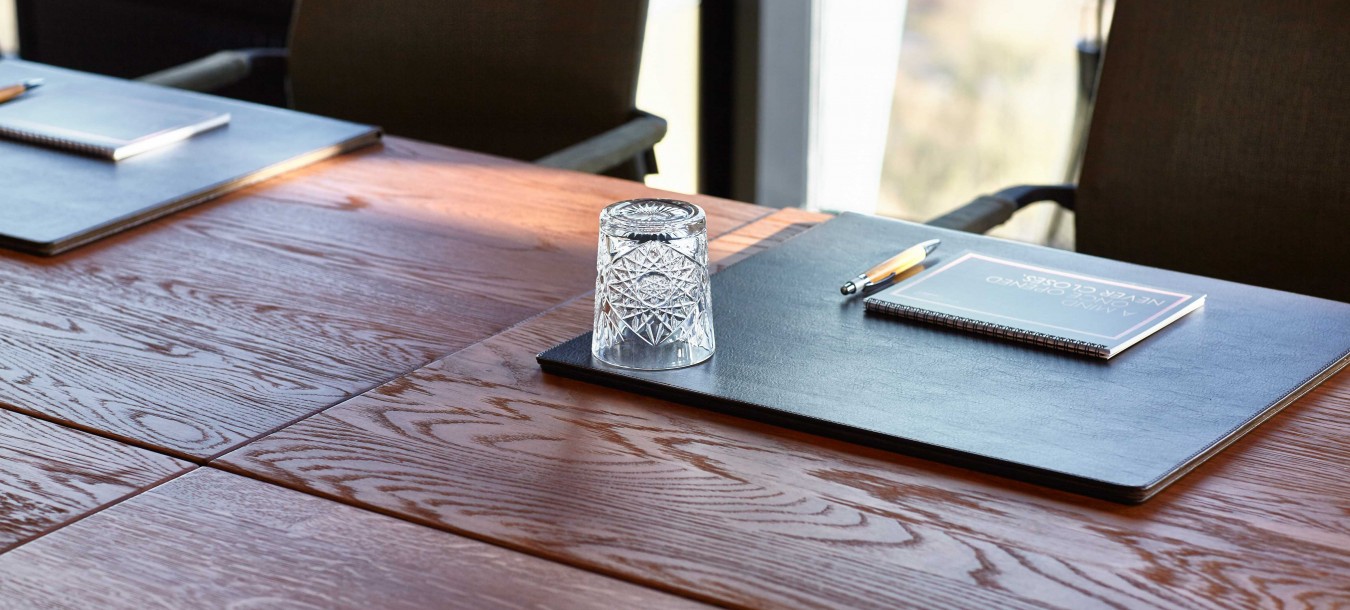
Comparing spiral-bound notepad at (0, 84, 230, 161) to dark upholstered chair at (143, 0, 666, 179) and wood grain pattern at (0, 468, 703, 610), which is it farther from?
wood grain pattern at (0, 468, 703, 610)

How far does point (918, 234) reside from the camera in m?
1.24

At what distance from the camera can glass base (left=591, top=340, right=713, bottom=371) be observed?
97cm

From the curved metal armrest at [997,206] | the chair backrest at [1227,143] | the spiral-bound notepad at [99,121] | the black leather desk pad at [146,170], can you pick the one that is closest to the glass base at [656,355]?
the curved metal armrest at [997,206]

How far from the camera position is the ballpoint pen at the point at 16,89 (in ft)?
5.49

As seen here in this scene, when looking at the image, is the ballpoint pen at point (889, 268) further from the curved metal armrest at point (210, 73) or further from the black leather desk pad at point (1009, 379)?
the curved metal armrest at point (210, 73)

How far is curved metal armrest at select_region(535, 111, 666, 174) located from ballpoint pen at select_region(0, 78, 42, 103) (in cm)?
61

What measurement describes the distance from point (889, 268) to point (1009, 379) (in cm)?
20

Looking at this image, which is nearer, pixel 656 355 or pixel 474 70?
pixel 656 355

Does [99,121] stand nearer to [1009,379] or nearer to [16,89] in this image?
[16,89]

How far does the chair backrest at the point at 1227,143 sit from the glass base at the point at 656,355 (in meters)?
0.83

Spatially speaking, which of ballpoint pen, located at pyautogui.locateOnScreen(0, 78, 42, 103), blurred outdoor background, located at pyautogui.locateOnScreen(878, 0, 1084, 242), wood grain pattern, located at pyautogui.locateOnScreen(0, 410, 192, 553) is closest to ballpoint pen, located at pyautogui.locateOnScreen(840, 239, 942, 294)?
wood grain pattern, located at pyautogui.locateOnScreen(0, 410, 192, 553)

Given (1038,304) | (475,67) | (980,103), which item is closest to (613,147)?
(475,67)

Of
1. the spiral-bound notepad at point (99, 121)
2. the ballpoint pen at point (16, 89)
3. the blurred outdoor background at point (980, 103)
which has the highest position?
the ballpoint pen at point (16, 89)

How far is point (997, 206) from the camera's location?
151 cm
